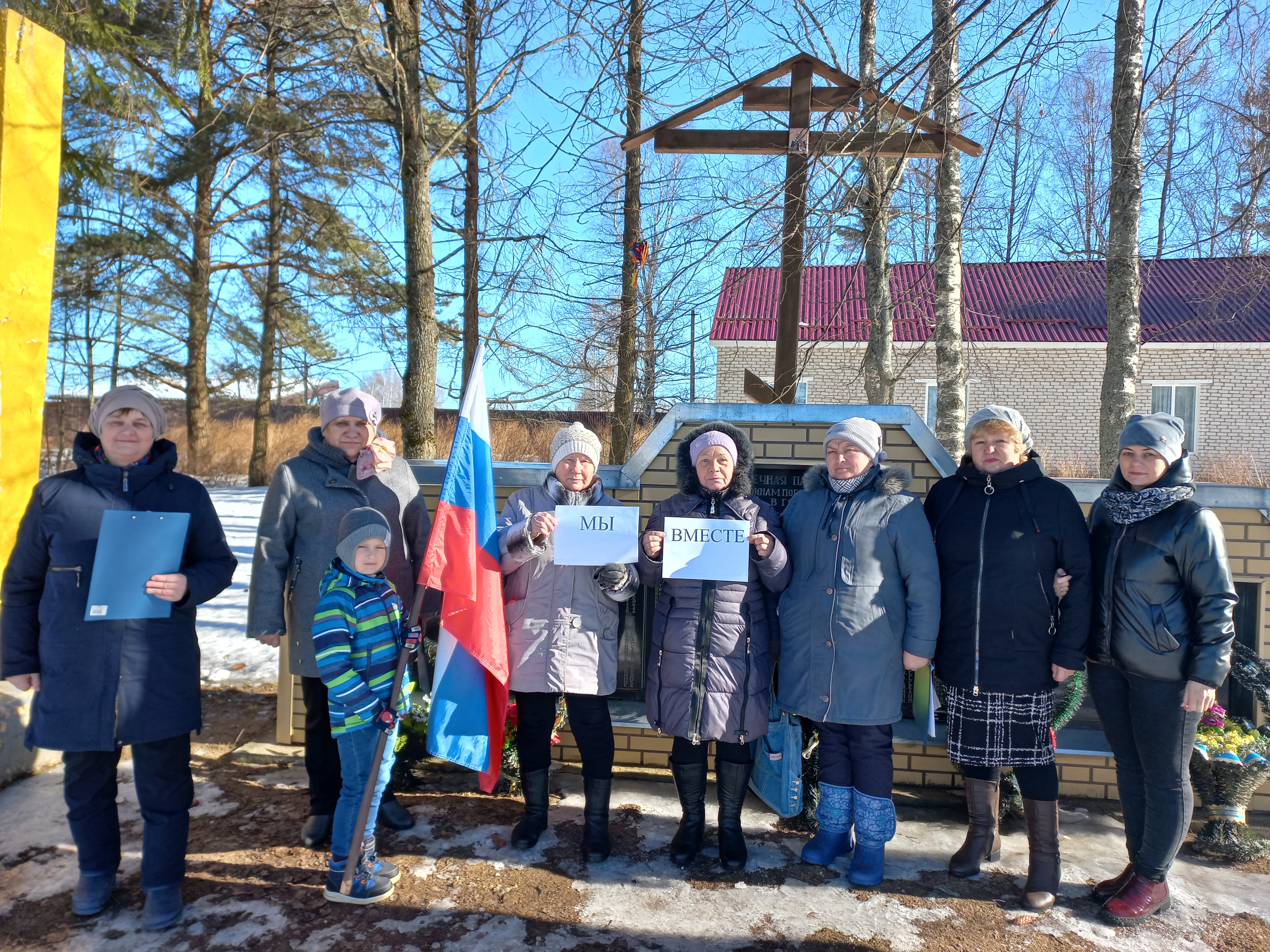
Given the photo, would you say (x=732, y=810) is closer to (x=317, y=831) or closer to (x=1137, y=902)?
(x=1137, y=902)

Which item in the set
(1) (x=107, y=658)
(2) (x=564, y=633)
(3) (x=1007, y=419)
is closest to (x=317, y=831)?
(1) (x=107, y=658)

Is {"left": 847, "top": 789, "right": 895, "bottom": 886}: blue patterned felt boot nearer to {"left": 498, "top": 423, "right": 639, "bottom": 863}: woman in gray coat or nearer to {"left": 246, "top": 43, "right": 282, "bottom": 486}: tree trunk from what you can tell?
{"left": 498, "top": 423, "right": 639, "bottom": 863}: woman in gray coat

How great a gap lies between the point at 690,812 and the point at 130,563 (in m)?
2.58

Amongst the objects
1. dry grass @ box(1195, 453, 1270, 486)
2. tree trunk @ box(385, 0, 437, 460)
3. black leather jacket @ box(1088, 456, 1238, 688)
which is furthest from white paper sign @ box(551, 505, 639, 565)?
dry grass @ box(1195, 453, 1270, 486)

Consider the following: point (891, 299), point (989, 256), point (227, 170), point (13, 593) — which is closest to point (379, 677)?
point (13, 593)

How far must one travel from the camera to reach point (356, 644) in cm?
304

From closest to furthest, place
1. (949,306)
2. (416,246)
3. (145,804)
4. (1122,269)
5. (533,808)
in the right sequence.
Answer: (145,804) → (533,808) → (1122,269) → (949,306) → (416,246)

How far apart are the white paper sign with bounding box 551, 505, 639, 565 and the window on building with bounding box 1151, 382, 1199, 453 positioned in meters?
19.6

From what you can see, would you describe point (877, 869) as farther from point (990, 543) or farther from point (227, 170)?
point (227, 170)

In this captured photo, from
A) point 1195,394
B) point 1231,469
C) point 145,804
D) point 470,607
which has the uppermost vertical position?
point 1195,394

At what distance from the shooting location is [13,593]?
9.27 feet

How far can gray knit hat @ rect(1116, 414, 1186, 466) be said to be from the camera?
300cm

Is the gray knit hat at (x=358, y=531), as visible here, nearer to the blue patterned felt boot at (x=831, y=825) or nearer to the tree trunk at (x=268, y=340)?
the blue patterned felt boot at (x=831, y=825)

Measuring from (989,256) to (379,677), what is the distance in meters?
18.2
